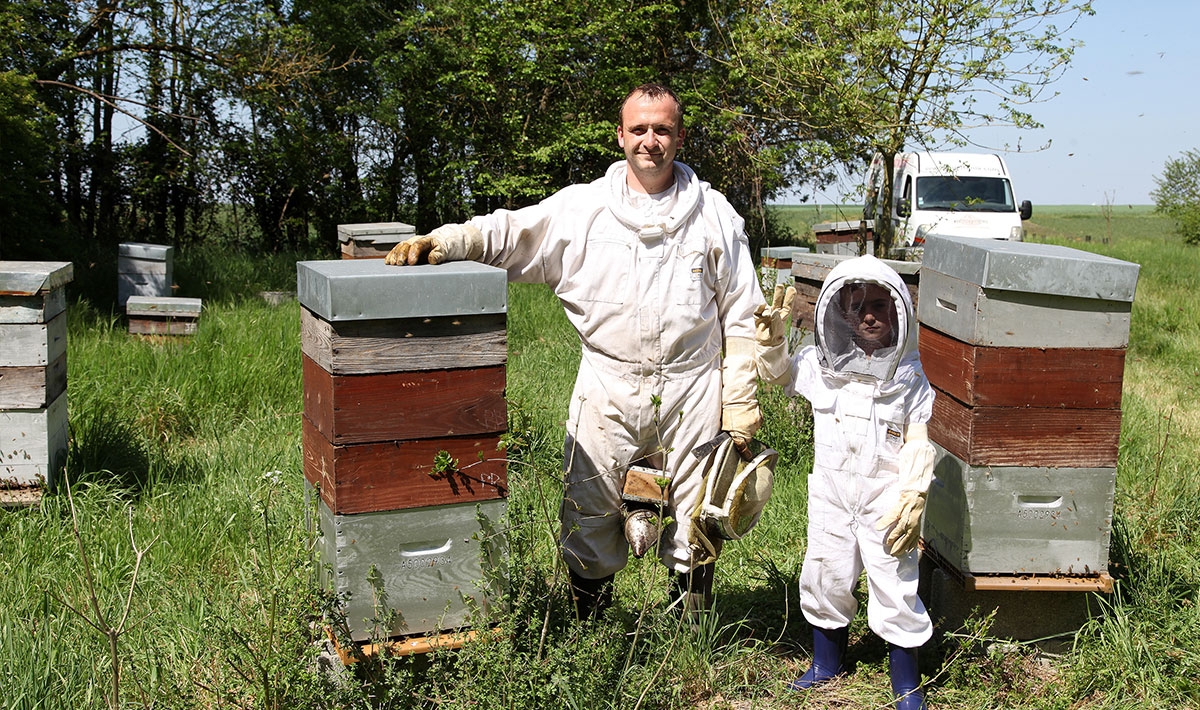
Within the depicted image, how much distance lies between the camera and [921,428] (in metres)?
3.13

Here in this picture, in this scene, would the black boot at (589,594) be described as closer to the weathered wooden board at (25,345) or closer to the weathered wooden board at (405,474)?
the weathered wooden board at (405,474)

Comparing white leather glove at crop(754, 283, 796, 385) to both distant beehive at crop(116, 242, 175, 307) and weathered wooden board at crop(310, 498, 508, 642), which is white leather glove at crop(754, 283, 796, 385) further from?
distant beehive at crop(116, 242, 175, 307)

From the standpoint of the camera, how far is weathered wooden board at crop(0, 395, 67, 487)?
4352mm

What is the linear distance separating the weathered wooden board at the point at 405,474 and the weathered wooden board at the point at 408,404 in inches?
1.1

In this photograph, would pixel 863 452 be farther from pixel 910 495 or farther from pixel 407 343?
pixel 407 343

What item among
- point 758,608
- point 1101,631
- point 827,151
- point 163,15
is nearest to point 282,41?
point 163,15

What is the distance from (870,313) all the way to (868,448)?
0.44 m

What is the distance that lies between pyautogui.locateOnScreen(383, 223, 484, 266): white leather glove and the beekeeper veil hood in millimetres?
1115

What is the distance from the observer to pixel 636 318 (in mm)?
3283

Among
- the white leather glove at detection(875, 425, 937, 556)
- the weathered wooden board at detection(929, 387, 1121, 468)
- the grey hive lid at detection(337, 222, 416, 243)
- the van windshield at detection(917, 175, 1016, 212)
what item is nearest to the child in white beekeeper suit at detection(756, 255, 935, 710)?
the white leather glove at detection(875, 425, 937, 556)

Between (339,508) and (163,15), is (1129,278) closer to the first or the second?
(339,508)

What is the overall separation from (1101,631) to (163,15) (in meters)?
11.8

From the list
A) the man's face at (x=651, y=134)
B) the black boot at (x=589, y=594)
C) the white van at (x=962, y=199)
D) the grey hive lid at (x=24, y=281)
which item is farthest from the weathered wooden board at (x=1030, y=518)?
the white van at (x=962, y=199)

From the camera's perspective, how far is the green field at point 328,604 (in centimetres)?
282
